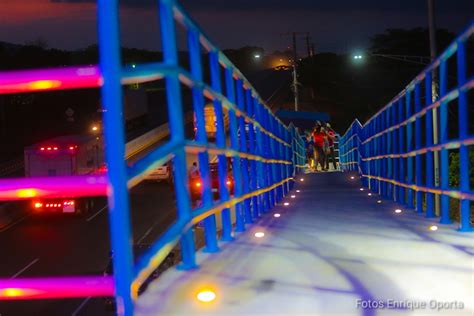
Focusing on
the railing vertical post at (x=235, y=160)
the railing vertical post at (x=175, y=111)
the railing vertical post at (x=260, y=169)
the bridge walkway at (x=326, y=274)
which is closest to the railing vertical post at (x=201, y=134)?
the bridge walkway at (x=326, y=274)

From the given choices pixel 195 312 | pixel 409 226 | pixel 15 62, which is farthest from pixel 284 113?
pixel 195 312

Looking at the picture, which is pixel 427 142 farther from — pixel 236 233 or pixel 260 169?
pixel 236 233

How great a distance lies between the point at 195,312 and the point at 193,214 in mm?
1033

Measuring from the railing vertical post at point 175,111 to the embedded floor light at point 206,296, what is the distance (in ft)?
1.60

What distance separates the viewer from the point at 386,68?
82.4 metres

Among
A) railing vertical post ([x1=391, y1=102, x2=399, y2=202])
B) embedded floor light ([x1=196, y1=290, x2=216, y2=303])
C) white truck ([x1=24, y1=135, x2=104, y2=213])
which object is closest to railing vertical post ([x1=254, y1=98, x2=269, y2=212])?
railing vertical post ([x1=391, y1=102, x2=399, y2=202])

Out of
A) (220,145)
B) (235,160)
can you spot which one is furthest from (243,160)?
(220,145)

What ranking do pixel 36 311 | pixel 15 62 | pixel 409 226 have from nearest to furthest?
pixel 409 226 → pixel 36 311 → pixel 15 62

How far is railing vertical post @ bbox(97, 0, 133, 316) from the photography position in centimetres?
266

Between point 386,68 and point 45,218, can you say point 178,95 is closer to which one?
point 45,218

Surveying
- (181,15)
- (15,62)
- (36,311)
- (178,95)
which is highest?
(15,62)

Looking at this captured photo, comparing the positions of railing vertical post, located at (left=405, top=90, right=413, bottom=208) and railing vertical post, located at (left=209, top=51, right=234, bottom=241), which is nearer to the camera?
railing vertical post, located at (left=209, top=51, right=234, bottom=241)

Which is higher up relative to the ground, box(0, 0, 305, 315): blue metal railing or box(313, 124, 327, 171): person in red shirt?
box(0, 0, 305, 315): blue metal railing

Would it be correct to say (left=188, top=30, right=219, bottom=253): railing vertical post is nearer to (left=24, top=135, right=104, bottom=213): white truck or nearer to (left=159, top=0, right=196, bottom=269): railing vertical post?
(left=159, top=0, right=196, bottom=269): railing vertical post
